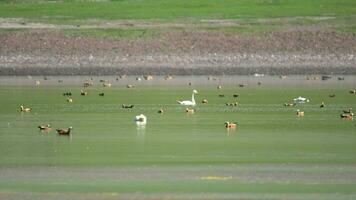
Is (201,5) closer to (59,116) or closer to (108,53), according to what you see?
(108,53)

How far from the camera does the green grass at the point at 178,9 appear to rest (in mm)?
55531

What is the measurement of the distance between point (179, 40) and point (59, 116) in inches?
843

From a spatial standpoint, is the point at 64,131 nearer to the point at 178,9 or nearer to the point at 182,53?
the point at 182,53

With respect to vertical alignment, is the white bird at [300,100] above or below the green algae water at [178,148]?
above

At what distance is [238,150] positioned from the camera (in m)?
21.0

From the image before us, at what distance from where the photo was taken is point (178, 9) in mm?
57562

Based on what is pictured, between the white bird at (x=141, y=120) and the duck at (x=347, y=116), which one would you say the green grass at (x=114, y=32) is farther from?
the white bird at (x=141, y=120)

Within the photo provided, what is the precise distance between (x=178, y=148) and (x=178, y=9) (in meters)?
36.5

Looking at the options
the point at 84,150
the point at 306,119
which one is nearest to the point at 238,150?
the point at 84,150

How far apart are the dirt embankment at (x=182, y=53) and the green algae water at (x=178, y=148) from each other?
10.1 m

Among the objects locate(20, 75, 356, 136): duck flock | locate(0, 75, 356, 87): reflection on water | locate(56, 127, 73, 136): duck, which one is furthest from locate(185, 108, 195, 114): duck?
locate(0, 75, 356, 87): reflection on water

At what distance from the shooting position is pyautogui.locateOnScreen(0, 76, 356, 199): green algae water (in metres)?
17.3

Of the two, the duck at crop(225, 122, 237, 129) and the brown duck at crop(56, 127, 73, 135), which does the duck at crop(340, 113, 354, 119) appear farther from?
the brown duck at crop(56, 127, 73, 135)

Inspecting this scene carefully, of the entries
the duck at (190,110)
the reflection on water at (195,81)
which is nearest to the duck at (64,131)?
the duck at (190,110)
